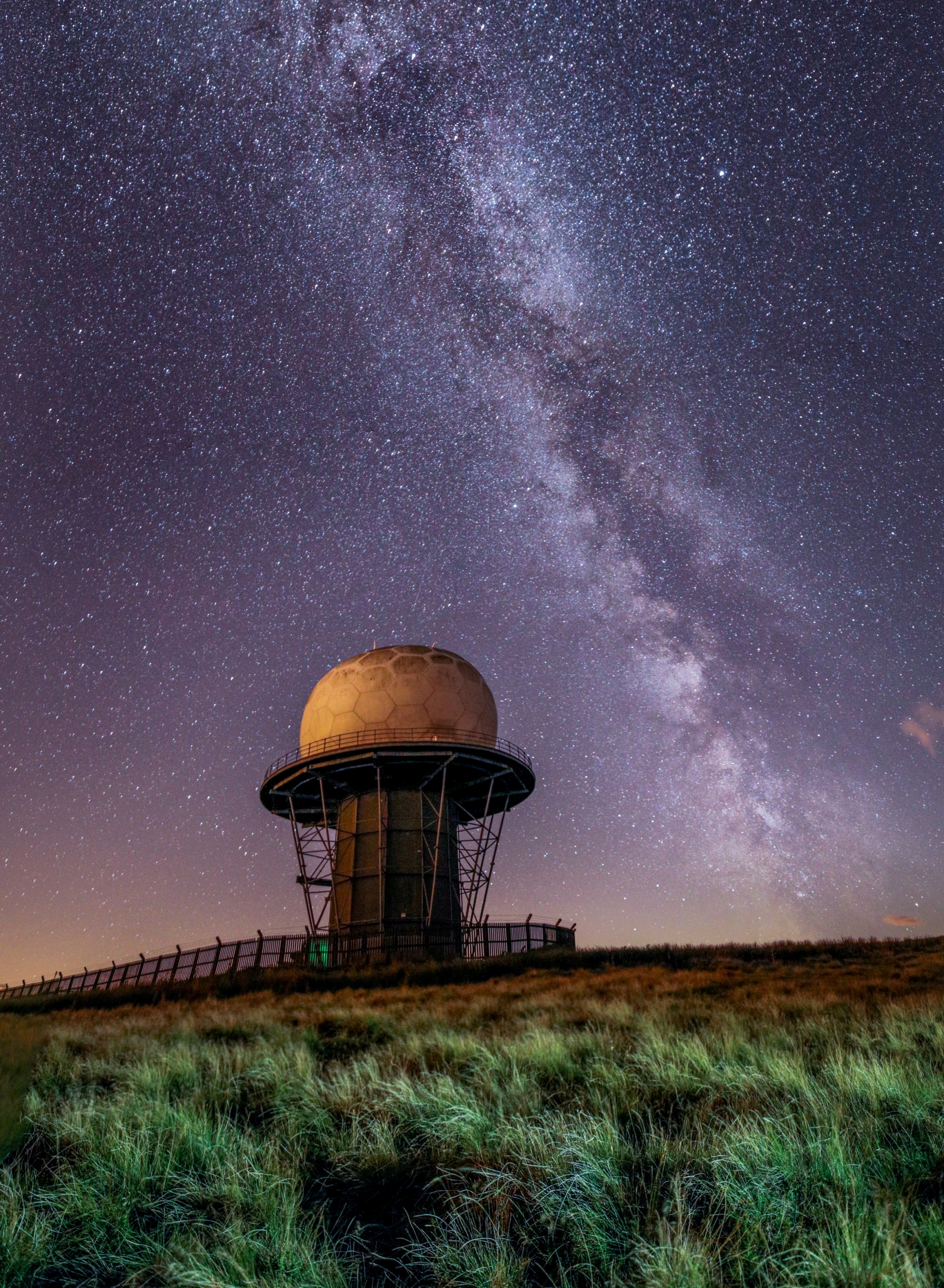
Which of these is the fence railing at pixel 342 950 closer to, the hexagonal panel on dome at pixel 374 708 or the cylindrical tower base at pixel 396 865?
the cylindrical tower base at pixel 396 865

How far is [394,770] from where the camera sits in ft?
104

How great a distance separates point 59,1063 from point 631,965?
15.4 m

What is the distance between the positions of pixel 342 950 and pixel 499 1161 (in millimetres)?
24881

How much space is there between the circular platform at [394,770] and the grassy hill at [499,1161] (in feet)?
73.4

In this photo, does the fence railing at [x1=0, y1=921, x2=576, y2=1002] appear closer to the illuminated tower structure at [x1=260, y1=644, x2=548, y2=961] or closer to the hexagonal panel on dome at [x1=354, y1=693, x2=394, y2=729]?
the illuminated tower structure at [x1=260, y1=644, x2=548, y2=961]

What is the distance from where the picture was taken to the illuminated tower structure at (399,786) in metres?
30.2

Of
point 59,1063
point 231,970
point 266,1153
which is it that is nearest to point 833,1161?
point 266,1153

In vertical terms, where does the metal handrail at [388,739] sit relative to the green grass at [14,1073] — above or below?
above

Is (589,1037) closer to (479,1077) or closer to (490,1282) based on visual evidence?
(479,1077)

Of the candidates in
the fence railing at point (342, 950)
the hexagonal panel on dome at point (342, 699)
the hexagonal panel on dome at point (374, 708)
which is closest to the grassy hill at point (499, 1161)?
the fence railing at point (342, 950)

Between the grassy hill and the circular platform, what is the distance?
2238 centimetres

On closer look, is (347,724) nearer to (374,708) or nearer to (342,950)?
(374,708)

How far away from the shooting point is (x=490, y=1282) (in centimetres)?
251

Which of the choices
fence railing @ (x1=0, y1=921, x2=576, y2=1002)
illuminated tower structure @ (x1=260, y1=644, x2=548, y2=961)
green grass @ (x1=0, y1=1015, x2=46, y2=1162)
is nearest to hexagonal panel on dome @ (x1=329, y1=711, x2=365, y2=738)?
illuminated tower structure @ (x1=260, y1=644, x2=548, y2=961)
